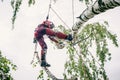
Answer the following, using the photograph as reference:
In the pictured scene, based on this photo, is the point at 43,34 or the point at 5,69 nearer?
the point at 5,69

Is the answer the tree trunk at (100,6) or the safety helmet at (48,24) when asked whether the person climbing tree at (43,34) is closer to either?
the safety helmet at (48,24)

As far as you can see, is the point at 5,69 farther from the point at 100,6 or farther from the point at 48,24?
the point at 48,24

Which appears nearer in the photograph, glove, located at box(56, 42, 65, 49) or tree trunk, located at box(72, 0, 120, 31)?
tree trunk, located at box(72, 0, 120, 31)

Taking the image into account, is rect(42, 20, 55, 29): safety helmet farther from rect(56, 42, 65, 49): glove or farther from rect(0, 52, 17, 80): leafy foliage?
rect(0, 52, 17, 80): leafy foliage

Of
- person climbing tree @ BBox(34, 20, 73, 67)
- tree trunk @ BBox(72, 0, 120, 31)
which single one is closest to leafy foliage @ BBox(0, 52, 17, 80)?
tree trunk @ BBox(72, 0, 120, 31)

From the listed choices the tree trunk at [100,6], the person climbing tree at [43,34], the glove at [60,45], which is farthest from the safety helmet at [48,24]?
the tree trunk at [100,6]

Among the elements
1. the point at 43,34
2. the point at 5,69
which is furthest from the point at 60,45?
the point at 5,69

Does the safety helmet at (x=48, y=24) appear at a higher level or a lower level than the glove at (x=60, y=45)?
higher

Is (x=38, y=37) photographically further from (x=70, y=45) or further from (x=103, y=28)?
(x=103, y=28)

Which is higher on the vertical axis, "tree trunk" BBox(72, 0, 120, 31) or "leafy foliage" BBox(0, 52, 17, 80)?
"tree trunk" BBox(72, 0, 120, 31)

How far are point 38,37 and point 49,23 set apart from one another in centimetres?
37

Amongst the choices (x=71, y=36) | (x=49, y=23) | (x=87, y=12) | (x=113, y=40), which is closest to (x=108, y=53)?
(x=113, y=40)

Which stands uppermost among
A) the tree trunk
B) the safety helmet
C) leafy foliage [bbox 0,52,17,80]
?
the safety helmet

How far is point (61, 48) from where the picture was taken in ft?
20.9
